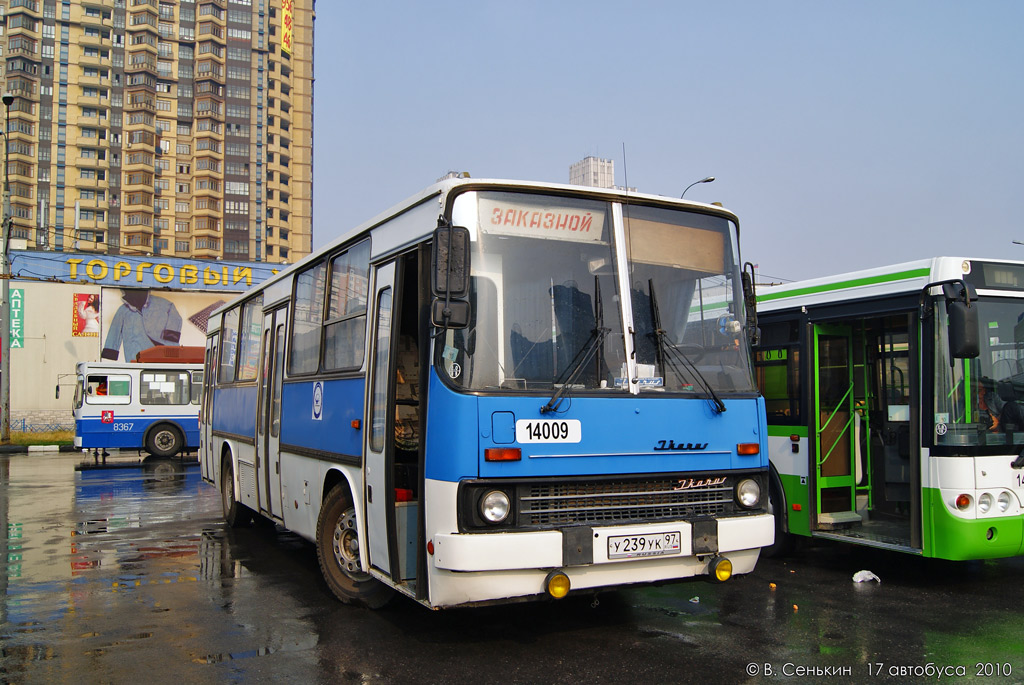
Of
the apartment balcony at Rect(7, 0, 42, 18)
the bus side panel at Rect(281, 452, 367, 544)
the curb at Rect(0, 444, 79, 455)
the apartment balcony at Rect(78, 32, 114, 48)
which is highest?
the apartment balcony at Rect(7, 0, 42, 18)

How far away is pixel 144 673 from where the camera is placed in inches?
214

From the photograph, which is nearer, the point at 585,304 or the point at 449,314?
the point at 449,314

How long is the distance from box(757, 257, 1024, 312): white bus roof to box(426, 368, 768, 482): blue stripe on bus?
2684mm

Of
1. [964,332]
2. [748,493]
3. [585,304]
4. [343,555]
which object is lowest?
[343,555]

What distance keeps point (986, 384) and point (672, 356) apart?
345 cm

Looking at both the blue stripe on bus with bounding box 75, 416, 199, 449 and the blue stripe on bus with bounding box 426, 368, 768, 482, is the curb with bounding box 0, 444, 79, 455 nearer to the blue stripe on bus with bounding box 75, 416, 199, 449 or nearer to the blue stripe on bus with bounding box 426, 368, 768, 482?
the blue stripe on bus with bounding box 75, 416, 199, 449

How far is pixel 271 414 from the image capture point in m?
9.39

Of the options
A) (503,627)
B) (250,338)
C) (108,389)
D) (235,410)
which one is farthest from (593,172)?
(108,389)

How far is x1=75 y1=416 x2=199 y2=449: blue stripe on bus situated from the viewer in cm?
2500

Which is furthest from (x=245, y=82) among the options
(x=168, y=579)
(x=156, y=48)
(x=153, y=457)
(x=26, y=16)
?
(x=168, y=579)

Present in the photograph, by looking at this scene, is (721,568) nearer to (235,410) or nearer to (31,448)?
(235,410)

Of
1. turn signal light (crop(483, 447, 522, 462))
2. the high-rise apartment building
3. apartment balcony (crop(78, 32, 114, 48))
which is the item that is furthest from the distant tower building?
apartment balcony (crop(78, 32, 114, 48))

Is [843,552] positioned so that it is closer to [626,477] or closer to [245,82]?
[626,477]

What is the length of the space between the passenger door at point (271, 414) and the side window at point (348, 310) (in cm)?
157
